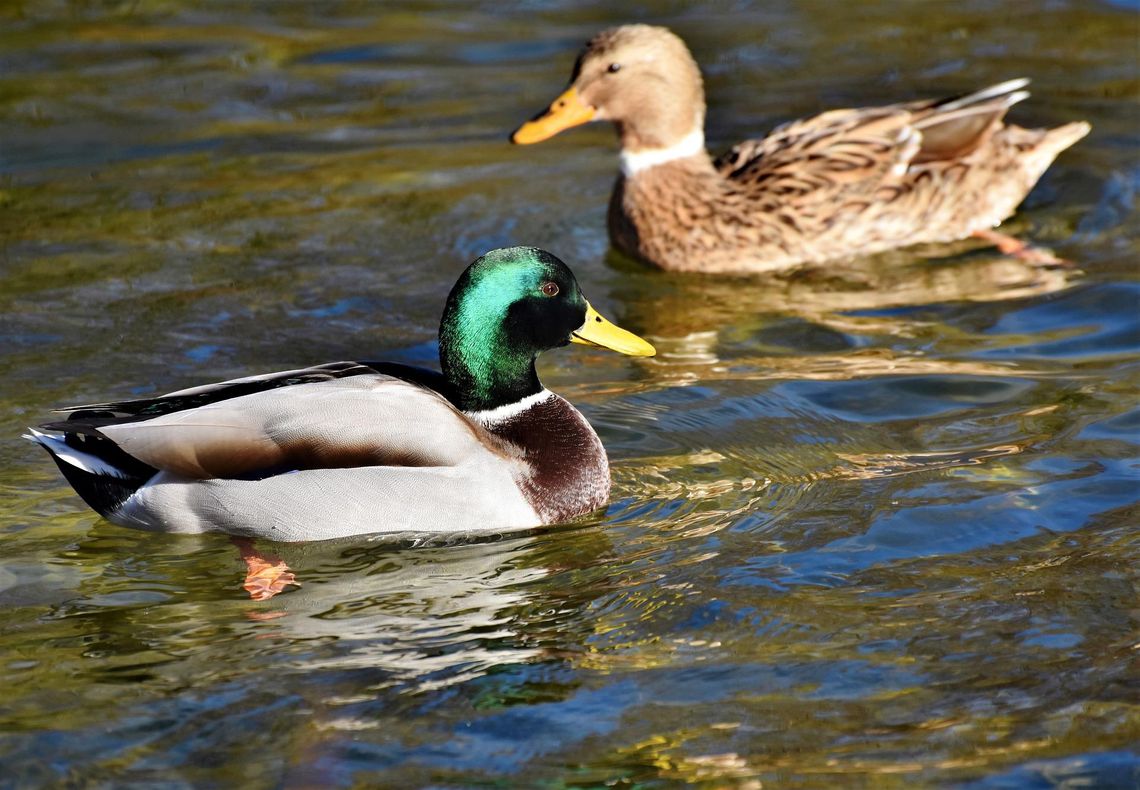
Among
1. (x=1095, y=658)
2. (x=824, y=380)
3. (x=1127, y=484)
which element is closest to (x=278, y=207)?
(x=824, y=380)

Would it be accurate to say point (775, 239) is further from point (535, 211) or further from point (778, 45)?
point (778, 45)

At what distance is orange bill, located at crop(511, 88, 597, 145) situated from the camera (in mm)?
9539

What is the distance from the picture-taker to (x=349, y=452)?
20.2 ft

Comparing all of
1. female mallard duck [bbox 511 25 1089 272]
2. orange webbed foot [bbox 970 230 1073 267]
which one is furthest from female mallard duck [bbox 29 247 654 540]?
orange webbed foot [bbox 970 230 1073 267]

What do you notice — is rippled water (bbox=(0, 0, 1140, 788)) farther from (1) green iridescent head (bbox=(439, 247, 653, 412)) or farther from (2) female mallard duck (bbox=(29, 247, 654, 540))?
(1) green iridescent head (bbox=(439, 247, 653, 412))

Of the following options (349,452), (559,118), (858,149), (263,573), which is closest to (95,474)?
(263,573)

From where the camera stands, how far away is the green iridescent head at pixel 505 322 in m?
6.50

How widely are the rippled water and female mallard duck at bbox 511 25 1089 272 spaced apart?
23 centimetres

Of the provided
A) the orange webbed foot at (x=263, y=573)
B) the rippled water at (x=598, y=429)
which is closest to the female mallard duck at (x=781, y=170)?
the rippled water at (x=598, y=429)

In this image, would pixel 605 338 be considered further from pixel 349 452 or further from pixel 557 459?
pixel 349 452

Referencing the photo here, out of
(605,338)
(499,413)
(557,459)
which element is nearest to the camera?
(557,459)

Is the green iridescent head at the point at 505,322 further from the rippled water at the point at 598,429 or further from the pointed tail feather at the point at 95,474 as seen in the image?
the pointed tail feather at the point at 95,474

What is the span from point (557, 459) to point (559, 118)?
3.61m

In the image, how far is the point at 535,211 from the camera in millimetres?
10055
